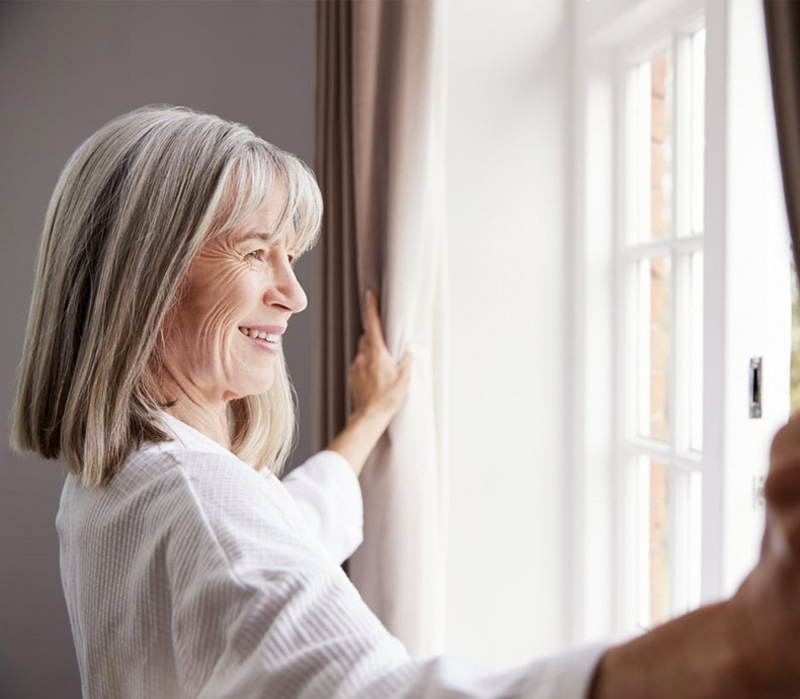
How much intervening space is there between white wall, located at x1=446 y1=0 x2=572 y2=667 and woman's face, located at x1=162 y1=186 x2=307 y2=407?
838 millimetres

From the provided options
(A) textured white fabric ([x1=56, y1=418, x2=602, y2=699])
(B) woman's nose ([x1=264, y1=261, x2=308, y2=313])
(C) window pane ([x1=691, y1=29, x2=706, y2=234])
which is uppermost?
(C) window pane ([x1=691, y1=29, x2=706, y2=234])

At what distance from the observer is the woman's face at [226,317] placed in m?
1.02

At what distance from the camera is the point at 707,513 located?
1.37 metres

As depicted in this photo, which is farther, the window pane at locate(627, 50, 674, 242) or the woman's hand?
the window pane at locate(627, 50, 674, 242)

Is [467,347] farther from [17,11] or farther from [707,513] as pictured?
[17,11]

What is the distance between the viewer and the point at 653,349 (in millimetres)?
1846

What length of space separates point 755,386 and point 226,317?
94 cm

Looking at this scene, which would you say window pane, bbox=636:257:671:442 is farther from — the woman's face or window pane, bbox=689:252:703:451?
the woman's face

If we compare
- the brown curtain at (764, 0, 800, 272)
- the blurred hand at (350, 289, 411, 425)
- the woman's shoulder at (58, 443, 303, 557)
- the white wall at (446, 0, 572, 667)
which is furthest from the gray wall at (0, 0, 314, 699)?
the brown curtain at (764, 0, 800, 272)

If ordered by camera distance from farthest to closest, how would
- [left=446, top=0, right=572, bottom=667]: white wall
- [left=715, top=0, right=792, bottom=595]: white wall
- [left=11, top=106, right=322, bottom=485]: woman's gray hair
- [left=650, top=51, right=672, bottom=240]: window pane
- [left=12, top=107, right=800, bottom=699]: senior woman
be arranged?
[left=446, top=0, right=572, bottom=667]: white wall < [left=650, top=51, right=672, bottom=240]: window pane < [left=715, top=0, right=792, bottom=595]: white wall < [left=11, top=106, right=322, bottom=485]: woman's gray hair < [left=12, top=107, right=800, bottom=699]: senior woman

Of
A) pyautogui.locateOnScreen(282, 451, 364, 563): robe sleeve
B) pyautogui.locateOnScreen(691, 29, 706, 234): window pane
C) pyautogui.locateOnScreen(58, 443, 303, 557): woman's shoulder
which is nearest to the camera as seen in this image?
pyautogui.locateOnScreen(58, 443, 303, 557): woman's shoulder

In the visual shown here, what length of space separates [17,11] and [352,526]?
7.76 feet

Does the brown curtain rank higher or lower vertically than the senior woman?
higher

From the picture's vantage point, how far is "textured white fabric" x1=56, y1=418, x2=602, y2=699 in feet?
1.84
